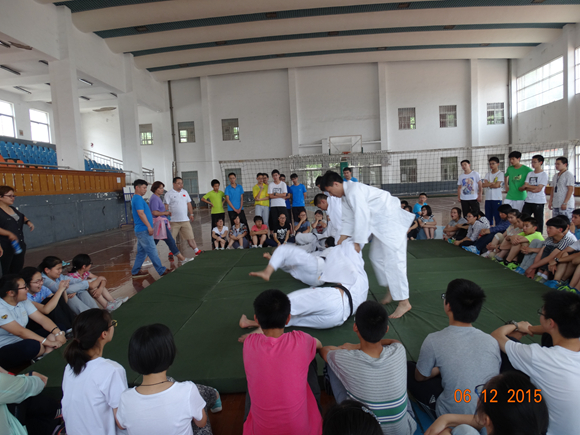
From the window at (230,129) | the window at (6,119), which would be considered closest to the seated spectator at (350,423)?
the window at (230,129)

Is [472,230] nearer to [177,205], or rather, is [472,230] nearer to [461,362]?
[461,362]

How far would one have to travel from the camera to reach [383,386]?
1.64 m

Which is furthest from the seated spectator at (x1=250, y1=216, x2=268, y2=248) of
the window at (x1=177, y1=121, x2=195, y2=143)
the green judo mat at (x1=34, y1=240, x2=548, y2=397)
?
the window at (x1=177, y1=121, x2=195, y2=143)

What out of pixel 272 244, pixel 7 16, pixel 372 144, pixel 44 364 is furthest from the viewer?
pixel 372 144

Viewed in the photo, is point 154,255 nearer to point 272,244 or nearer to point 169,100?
point 272,244

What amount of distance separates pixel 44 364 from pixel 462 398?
9.44ft

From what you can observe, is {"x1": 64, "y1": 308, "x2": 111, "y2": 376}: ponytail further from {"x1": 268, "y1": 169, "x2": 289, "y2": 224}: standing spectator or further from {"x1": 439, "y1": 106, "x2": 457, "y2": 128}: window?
{"x1": 439, "y1": 106, "x2": 457, "y2": 128}: window

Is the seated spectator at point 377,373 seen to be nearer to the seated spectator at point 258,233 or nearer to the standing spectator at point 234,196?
the seated spectator at point 258,233

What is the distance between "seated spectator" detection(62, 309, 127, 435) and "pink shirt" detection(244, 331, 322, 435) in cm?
64

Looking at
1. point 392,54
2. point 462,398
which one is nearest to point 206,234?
point 462,398

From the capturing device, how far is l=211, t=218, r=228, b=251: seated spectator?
6.88m

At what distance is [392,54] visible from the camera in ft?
53.9

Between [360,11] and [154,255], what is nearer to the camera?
[154,255]

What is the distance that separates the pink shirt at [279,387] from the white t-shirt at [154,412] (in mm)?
328
